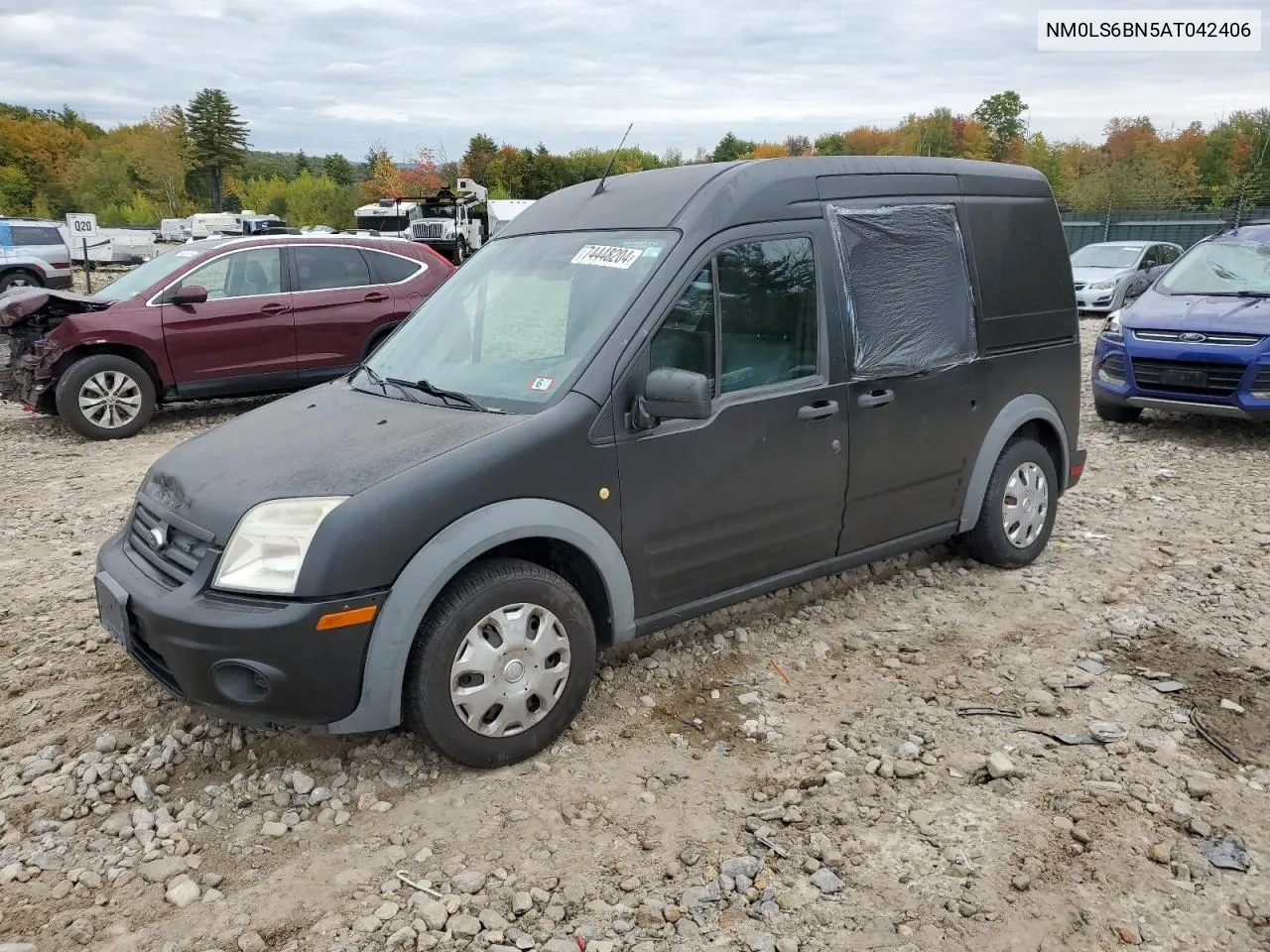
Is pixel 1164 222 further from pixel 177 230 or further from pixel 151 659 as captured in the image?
pixel 177 230

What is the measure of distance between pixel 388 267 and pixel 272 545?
752cm

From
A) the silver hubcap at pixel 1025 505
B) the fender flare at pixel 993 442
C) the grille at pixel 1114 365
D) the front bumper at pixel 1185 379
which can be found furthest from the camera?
the grille at pixel 1114 365

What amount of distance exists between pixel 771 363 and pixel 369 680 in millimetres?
2021

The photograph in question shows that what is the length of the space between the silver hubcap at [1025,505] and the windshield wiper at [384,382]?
10.3 feet

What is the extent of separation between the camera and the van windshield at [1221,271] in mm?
8484

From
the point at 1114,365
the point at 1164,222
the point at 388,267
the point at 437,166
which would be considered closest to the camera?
the point at 1114,365

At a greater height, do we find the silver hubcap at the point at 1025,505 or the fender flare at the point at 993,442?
the fender flare at the point at 993,442

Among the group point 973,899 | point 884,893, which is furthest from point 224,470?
point 973,899

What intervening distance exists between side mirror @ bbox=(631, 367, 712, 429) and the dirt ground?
49.3 inches

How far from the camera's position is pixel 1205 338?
788 centimetres

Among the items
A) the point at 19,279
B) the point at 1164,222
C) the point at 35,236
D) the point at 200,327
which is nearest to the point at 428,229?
the point at 35,236

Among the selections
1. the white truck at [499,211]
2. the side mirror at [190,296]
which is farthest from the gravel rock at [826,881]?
the white truck at [499,211]

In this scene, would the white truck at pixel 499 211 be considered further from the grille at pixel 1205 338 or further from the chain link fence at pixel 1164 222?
the grille at pixel 1205 338

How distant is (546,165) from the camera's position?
66438mm
